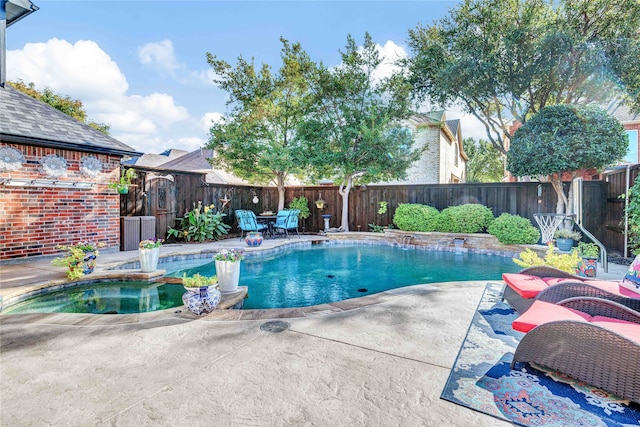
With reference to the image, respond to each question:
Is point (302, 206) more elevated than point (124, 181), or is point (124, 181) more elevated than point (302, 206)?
point (124, 181)

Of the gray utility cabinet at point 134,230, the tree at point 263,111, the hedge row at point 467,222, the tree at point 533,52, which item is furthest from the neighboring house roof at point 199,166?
the tree at point 533,52

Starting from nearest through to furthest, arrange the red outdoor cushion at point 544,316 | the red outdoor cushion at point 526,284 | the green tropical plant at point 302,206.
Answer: the red outdoor cushion at point 544,316 → the red outdoor cushion at point 526,284 → the green tropical plant at point 302,206

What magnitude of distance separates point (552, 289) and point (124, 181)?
8542 millimetres

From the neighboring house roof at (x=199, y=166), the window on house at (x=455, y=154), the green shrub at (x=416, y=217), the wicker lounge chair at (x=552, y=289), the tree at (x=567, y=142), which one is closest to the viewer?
the wicker lounge chair at (x=552, y=289)

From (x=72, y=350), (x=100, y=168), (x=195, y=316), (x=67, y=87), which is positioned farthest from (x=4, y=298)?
(x=67, y=87)

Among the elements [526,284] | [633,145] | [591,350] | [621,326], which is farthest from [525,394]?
[633,145]

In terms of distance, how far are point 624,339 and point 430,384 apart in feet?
3.65

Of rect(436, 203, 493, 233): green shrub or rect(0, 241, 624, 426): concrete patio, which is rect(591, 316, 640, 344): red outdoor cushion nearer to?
rect(0, 241, 624, 426): concrete patio

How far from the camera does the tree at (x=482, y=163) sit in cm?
2709

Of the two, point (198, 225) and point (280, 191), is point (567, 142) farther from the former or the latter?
point (198, 225)

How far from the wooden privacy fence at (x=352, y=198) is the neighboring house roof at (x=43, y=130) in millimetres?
1401

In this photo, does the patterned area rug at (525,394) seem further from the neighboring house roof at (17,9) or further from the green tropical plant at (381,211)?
the green tropical plant at (381,211)

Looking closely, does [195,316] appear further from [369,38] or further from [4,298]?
[369,38]

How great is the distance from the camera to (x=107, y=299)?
179 inches
